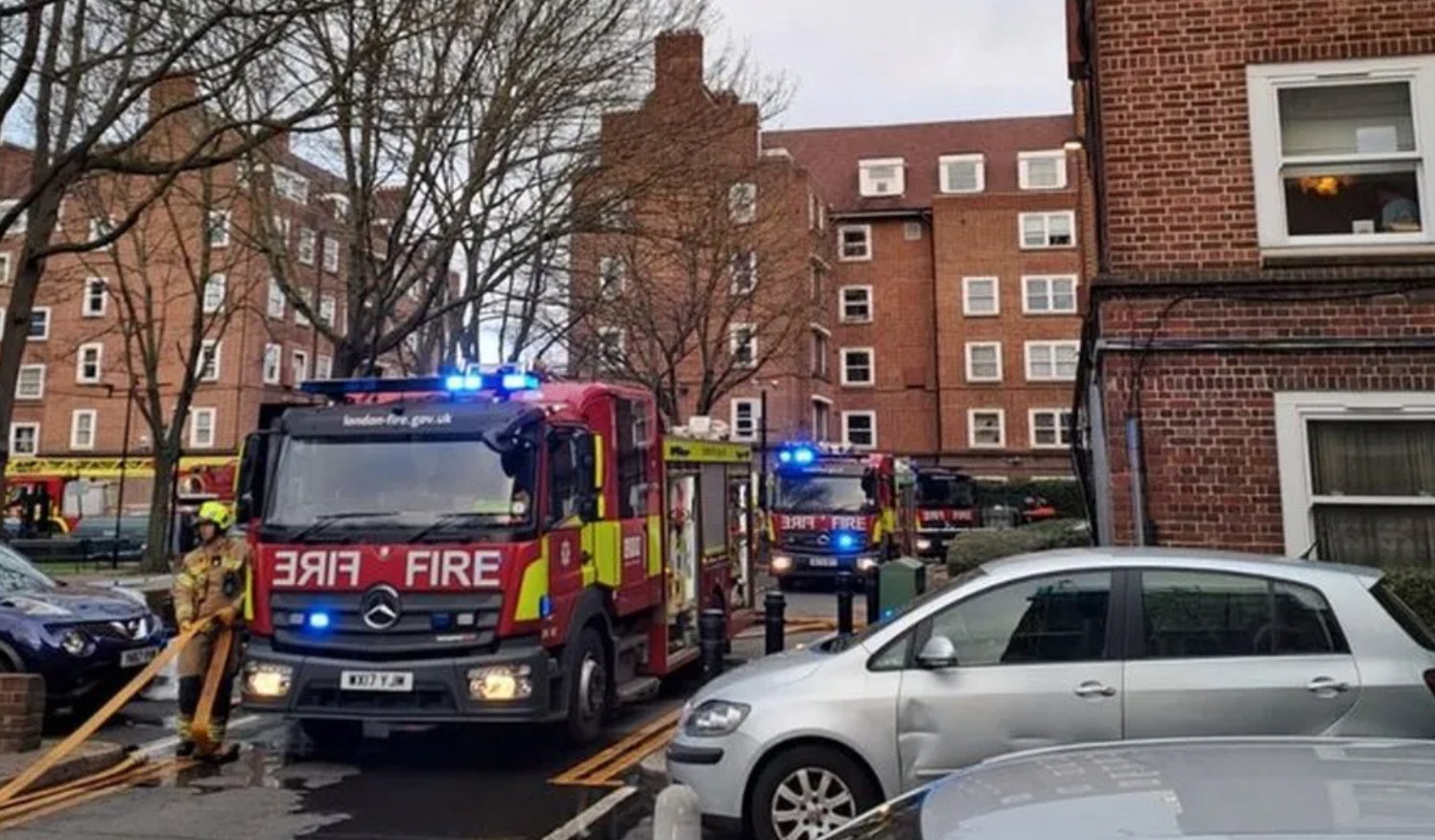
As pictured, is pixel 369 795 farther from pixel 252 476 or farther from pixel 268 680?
pixel 252 476

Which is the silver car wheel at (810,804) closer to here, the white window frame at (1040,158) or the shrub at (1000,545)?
the shrub at (1000,545)

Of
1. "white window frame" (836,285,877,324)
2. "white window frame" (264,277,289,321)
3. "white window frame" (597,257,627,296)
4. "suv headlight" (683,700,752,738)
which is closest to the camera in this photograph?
"suv headlight" (683,700,752,738)

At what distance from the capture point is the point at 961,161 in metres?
49.7

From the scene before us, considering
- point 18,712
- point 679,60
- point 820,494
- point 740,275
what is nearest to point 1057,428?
point 740,275

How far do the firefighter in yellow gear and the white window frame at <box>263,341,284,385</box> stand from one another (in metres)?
41.4

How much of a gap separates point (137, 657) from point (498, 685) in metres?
4.29

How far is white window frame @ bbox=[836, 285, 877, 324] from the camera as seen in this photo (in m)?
48.3

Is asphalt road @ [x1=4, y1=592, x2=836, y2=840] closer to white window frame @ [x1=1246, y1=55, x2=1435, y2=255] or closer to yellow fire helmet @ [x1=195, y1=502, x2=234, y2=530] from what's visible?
yellow fire helmet @ [x1=195, y1=502, x2=234, y2=530]

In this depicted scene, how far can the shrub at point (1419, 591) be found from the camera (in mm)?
7855

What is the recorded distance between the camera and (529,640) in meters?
7.74

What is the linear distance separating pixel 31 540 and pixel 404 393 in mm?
27948

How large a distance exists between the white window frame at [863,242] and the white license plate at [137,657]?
41.3 metres

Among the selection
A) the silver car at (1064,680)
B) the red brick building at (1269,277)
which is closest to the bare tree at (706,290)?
the red brick building at (1269,277)

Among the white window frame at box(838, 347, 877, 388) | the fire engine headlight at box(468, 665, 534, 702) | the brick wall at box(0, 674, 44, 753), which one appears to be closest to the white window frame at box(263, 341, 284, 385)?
the white window frame at box(838, 347, 877, 388)
